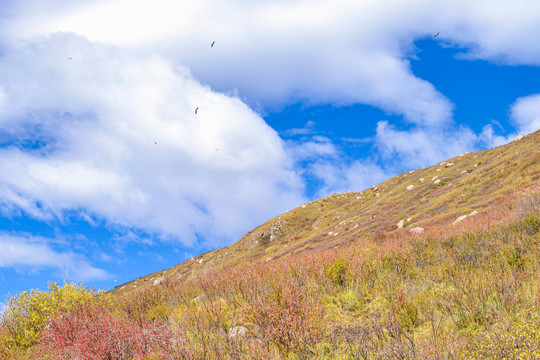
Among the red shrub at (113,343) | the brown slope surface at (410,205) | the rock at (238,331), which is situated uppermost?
the brown slope surface at (410,205)

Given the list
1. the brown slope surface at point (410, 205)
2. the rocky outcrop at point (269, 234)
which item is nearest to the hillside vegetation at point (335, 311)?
the brown slope surface at point (410, 205)

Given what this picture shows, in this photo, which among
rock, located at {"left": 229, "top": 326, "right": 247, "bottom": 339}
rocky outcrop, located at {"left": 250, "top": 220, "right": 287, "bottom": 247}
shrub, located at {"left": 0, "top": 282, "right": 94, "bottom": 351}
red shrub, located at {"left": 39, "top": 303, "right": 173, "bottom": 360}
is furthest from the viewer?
rocky outcrop, located at {"left": 250, "top": 220, "right": 287, "bottom": 247}

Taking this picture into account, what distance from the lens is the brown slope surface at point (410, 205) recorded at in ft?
92.5

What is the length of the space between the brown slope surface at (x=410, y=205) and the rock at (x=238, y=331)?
511 inches

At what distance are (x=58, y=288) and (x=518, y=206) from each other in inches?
843

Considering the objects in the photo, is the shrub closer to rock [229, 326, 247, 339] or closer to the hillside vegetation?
the hillside vegetation

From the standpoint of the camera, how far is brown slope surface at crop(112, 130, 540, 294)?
2820 cm

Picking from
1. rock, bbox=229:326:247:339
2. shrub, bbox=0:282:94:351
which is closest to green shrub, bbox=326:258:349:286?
rock, bbox=229:326:247:339

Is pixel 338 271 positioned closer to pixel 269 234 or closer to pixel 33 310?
pixel 33 310

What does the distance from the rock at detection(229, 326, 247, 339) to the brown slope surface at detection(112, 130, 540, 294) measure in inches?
511

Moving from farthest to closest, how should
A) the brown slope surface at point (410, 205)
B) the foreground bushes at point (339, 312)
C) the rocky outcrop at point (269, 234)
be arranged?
the rocky outcrop at point (269, 234) → the brown slope surface at point (410, 205) → the foreground bushes at point (339, 312)

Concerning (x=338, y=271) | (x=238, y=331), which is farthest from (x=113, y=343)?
(x=338, y=271)

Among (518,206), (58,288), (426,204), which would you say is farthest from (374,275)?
(426,204)

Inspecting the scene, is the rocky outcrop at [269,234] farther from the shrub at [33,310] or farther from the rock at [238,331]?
the rock at [238,331]
